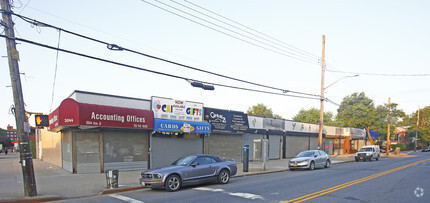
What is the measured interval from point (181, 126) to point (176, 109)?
1245 millimetres

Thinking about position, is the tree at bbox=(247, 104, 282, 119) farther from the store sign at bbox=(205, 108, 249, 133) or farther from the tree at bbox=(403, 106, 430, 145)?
the tree at bbox=(403, 106, 430, 145)

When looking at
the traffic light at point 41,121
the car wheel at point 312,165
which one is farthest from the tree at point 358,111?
the traffic light at point 41,121

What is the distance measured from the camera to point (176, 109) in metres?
20.8

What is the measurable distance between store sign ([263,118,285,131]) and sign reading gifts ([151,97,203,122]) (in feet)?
28.8

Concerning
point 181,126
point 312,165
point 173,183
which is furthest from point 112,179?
point 312,165

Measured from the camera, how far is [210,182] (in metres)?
13.6

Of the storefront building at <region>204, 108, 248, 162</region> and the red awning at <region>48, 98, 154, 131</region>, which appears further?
the storefront building at <region>204, 108, 248, 162</region>

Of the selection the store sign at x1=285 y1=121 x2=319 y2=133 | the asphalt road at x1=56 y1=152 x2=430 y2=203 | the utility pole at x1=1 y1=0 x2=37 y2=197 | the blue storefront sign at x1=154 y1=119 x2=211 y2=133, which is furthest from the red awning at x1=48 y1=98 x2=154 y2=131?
the store sign at x1=285 y1=121 x2=319 y2=133

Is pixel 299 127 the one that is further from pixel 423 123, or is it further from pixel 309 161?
pixel 423 123

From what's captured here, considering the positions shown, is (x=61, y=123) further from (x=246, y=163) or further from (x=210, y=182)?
(x=246, y=163)

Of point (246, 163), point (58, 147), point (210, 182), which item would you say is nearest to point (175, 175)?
point (210, 182)

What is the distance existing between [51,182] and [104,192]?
12.1 ft

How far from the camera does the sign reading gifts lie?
64.7 ft

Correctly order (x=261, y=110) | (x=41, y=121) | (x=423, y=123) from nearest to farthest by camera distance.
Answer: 1. (x=41, y=121)
2. (x=261, y=110)
3. (x=423, y=123)
